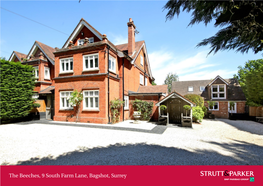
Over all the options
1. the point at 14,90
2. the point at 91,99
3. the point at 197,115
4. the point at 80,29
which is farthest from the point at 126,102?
the point at 14,90

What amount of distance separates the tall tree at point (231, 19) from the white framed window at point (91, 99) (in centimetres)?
1137

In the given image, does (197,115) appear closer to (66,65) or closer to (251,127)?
(251,127)

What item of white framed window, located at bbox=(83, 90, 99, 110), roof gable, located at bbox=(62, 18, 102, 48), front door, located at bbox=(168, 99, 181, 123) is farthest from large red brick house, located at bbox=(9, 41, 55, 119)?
front door, located at bbox=(168, 99, 181, 123)

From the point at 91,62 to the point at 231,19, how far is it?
12.9 m

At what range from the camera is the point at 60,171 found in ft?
13.6

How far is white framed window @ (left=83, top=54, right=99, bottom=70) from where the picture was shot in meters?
13.3

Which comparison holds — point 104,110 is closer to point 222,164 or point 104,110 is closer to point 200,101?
point 222,164

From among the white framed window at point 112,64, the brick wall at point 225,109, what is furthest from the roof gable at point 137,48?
the brick wall at point 225,109

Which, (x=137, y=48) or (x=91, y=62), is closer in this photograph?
(x=91, y=62)

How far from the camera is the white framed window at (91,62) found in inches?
523

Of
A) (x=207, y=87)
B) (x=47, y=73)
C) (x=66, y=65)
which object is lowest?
(x=207, y=87)

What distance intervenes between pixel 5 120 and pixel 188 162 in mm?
17540

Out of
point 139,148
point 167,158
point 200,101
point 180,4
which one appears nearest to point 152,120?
point 200,101

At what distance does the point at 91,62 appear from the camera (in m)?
13.6
